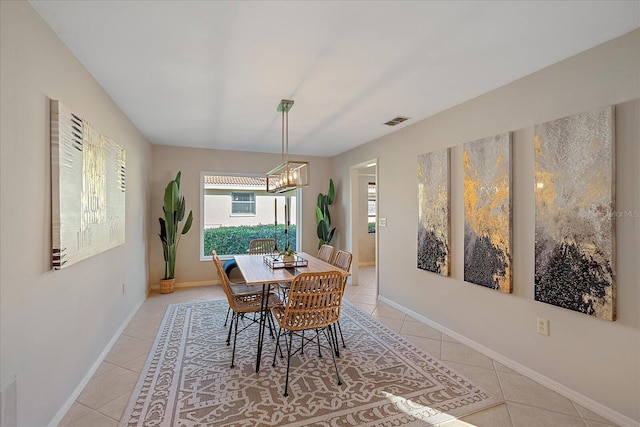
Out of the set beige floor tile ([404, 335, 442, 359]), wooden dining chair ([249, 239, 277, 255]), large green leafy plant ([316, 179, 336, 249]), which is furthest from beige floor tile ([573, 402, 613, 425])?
large green leafy plant ([316, 179, 336, 249])

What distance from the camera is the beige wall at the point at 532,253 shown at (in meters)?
1.85

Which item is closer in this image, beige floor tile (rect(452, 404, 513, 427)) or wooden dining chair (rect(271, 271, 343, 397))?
beige floor tile (rect(452, 404, 513, 427))

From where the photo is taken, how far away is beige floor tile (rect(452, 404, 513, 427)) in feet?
6.20

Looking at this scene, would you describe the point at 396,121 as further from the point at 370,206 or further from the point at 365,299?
the point at 370,206

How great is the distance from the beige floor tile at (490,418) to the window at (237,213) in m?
4.11

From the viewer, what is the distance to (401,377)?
240 centimetres

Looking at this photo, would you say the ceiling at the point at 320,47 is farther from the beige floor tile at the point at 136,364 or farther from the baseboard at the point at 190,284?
the baseboard at the point at 190,284

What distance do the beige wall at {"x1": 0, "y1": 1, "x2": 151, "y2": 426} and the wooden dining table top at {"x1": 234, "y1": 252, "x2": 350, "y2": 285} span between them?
47.7 inches

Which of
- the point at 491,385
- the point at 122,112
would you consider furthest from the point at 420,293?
the point at 122,112

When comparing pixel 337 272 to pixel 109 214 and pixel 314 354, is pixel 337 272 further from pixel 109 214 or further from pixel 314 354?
pixel 109 214

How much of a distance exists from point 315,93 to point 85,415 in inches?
118

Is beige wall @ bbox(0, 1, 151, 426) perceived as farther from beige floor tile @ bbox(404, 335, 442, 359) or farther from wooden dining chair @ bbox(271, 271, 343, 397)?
beige floor tile @ bbox(404, 335, 442, 359)

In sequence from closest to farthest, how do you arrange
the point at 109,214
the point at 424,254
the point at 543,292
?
1. the point at 543,292
2. the point at 109,214
3. the point at 424,254

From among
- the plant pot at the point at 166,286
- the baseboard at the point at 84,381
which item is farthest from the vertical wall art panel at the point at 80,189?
the plant pot at the point at 166,286
